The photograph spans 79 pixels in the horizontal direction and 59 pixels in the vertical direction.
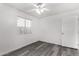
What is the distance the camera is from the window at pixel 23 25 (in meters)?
3.95

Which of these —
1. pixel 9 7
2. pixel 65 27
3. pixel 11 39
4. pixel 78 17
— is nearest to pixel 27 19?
pixel 9 7

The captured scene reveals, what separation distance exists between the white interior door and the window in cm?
247

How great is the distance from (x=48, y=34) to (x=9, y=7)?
137 inches

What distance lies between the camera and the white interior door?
369 centimetres

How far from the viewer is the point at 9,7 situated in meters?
3.17

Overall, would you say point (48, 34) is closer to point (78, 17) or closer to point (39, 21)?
point (39, 21)

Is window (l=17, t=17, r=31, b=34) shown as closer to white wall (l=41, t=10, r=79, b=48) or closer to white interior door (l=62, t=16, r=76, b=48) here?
white wall (l=41, t=10, r=79, b=48)

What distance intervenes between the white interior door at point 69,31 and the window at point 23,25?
2.47 metres

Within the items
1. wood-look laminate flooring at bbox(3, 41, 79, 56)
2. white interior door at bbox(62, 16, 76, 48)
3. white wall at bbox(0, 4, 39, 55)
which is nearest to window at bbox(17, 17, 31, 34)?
white wall at bbox(0, 4, 39, 55)

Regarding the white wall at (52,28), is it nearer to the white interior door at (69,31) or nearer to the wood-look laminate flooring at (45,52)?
the white interior door at (69,31)

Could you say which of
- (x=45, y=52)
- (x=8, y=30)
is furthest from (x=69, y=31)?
(x=8, y=30)

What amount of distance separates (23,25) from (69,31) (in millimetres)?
2893

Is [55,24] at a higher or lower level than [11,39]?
higher

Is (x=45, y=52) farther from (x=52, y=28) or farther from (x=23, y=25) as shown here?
(x=52, y=28)
